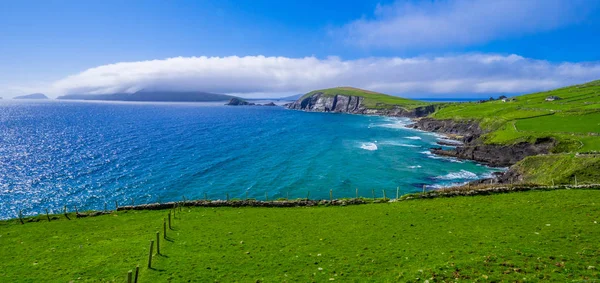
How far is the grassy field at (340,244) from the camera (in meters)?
19.3

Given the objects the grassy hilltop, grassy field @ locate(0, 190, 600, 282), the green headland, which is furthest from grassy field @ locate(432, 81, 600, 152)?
grassy field @ locate(0, 190, 600, 282)

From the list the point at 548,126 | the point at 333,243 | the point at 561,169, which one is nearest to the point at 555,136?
the point at 548,126

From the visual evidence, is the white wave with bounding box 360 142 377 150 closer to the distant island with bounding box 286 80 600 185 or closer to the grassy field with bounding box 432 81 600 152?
the distant island with bounding box 286 80 600 185

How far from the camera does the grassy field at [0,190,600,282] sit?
1931 cm

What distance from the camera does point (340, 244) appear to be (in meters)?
25.3

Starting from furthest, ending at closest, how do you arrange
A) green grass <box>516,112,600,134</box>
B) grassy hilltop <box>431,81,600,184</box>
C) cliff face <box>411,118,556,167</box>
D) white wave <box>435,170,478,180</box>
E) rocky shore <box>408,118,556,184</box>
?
green grass <box>516,112,600,134</box> → cliff face <box>411,118,556,167</box> → white wave <box>435,170,478,180</box> → rocky shore <box>408,118,556,184</box> → grassy hilltop <box>431,81,600,184</box>

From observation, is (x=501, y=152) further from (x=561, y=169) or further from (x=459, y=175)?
(x=561, y=169)

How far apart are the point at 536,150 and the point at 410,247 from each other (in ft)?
266

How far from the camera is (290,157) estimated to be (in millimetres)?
97625

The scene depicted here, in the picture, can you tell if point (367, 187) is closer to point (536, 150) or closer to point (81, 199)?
point (536, 150)

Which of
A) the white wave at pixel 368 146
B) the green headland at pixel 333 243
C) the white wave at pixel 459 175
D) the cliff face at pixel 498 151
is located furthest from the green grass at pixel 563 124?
Answer: the green headland at pixel 333 243

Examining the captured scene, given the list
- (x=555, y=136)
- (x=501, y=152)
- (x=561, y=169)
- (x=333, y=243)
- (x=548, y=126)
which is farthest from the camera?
(x=548, y=126)

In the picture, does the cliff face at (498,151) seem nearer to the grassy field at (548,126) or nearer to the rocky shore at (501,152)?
the rocky shore at (501,152)

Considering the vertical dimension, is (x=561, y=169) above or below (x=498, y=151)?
above
